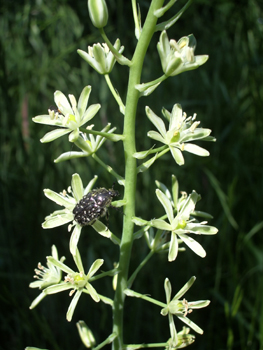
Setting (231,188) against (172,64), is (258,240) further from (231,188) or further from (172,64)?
(172,64)

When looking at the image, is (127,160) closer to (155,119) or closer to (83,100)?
(155,119)

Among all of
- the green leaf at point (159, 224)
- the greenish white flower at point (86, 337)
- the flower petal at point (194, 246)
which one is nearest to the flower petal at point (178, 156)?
the green leaf at point (159, 224)

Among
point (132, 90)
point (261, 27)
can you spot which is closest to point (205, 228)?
point (132, 90)

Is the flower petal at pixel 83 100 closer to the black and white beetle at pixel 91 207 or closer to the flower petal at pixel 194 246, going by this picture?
the black and white beetle at pixel 91 207

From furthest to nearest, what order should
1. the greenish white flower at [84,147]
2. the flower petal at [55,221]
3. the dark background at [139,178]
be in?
the dark background at [139,178]
the flower petal at [55,221]
the greenish white flower at [84,147]

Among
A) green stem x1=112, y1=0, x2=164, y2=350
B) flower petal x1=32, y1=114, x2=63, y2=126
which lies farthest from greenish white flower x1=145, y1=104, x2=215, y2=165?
flower petal x1=32, y1=114, x2=63, y2=126

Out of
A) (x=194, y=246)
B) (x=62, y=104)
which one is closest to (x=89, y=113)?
(x=62, y=104)
